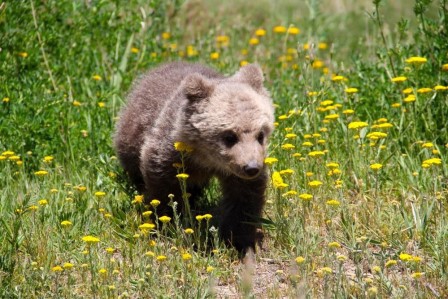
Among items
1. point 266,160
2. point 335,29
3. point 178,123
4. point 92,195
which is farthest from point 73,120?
point 335,29

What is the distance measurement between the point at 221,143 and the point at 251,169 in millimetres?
373

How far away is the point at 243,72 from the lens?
21.6ft

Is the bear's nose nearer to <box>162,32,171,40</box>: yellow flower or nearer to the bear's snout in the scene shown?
the bear's snout

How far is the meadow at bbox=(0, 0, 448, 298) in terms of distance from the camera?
5.36 metres

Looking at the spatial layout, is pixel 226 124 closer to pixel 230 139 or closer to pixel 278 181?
pixel 230 139

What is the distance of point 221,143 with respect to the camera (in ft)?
20.0

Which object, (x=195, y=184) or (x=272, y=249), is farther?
(x=195, y=184)

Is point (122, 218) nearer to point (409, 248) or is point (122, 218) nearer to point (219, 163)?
point (219, 163)

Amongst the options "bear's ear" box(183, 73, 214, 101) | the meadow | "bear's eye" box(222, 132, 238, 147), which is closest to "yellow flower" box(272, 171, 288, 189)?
the meadow

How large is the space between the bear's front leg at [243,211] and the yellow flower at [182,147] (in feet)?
A: 1.25

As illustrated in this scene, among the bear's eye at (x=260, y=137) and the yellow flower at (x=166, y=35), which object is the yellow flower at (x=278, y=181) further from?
the yellow flower at (x=166, y=35)

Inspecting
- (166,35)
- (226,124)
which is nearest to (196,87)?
(226,124)

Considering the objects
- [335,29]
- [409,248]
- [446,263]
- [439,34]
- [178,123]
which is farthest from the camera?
[335,29]

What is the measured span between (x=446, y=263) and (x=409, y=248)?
52cm
